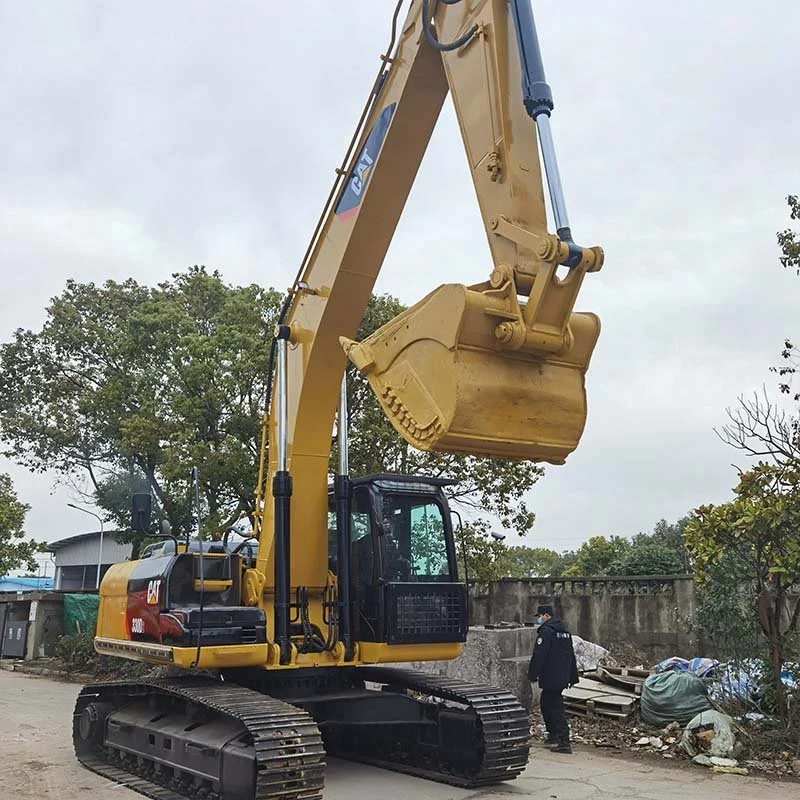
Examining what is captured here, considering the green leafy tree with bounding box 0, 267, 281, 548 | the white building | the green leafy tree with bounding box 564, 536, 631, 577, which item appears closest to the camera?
the green leafy tree with bounding box 0, 267, 281, 548

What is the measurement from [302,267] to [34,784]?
16.3 feet

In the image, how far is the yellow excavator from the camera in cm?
545

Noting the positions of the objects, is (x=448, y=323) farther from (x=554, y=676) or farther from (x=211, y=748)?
(x=554, y=676)

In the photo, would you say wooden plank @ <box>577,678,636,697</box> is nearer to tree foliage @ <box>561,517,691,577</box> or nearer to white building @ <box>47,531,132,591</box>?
tree foliage @ <box>561,517,691,577</box>

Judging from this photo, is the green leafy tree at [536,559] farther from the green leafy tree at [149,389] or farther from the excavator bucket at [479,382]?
the excavator bucket at [479,382]

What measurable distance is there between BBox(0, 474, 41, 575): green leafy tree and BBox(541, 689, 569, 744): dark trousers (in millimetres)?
19576

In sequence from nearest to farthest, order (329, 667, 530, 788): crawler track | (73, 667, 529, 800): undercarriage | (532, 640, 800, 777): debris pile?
1. (73, 667, 529, 800): undercarriage
2. (329, 667, 530, 788): crawler track
3. (532, 640, 800, 777): debris pile

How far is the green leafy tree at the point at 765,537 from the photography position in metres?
8.45

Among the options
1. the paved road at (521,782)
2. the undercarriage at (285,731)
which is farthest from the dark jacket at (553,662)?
the undercarriage at (285,731)

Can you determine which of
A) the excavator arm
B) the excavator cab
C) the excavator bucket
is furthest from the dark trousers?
the excavator bucket

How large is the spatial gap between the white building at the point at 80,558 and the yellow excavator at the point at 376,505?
3715 cm

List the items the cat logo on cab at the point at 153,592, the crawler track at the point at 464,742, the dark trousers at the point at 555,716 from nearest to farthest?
the crawler track at the point at 464,742, the cat logo on cab at the point at 153,592, the dark trousers at the point at 555,716

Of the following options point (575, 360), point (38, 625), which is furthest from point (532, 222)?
point (38, 625)

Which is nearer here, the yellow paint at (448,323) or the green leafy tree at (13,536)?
the yellow paint at (448,323)
